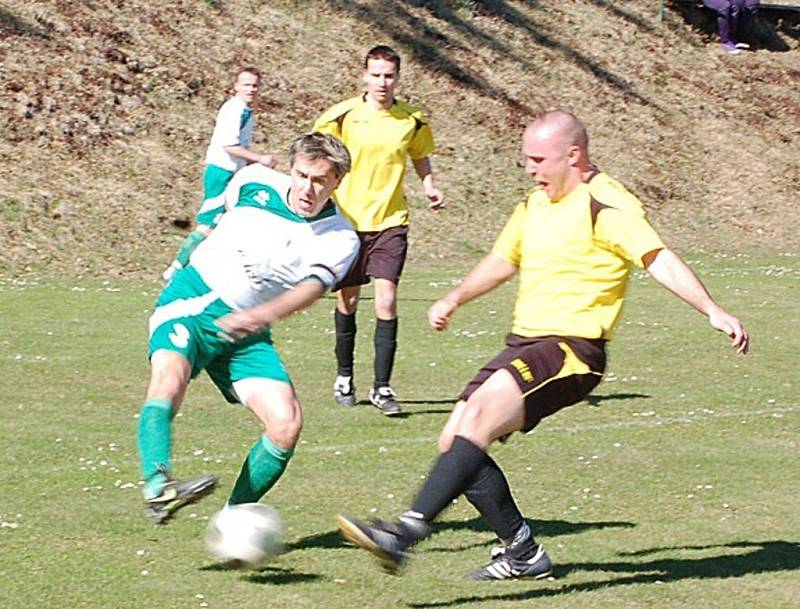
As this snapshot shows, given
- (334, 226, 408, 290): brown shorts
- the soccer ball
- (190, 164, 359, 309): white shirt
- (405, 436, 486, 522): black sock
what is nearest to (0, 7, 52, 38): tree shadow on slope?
(334, 226, 408, 290): brown shorts

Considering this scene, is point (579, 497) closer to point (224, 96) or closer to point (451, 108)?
point (224, 96)

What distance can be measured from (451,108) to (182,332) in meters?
18.5

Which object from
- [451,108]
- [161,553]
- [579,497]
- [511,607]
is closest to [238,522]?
[161,553]

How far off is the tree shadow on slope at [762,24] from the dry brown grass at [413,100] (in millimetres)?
169

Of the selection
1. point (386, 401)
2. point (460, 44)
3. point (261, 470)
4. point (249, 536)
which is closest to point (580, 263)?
point (261, 470)

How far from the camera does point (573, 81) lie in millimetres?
26828

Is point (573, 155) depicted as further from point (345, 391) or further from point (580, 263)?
point (345, 391)

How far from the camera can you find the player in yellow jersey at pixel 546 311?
19.8ft

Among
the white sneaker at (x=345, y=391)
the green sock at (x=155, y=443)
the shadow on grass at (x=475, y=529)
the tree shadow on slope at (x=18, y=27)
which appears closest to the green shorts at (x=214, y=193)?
the white sneaker at (x=345, y=391)

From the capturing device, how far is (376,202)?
10.6 m

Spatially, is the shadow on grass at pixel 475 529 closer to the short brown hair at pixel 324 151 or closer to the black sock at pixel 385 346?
the short brown hair at pixel 324 151

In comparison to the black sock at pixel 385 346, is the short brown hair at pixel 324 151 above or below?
above

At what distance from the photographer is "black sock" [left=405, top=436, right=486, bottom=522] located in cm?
593

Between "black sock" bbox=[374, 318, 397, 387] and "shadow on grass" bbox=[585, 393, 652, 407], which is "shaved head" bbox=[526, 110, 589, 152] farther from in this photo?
"shadow on grass" bbox=[585, 393, 652, 407]
